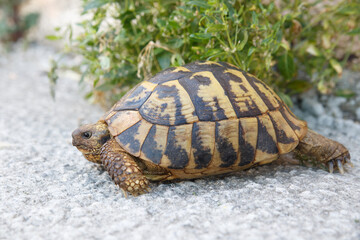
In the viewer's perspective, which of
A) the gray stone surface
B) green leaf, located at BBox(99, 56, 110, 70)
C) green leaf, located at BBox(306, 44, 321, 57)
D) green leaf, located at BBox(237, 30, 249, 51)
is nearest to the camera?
the gray stone surface

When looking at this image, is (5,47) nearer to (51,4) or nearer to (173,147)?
(51,4)

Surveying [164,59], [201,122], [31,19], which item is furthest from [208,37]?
[31,19]

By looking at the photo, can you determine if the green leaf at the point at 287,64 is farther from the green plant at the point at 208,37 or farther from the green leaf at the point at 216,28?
the green leaf at the point at 216,28

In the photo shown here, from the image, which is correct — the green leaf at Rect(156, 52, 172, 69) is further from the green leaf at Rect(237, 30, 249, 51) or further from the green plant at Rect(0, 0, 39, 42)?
the green plant at Rect(0, 0, 39, 42)

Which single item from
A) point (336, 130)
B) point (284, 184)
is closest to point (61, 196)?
point (284, 184)

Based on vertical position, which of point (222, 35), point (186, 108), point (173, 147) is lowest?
point (173, 147)

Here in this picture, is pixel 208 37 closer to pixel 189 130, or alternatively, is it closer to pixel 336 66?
pixel 189 130

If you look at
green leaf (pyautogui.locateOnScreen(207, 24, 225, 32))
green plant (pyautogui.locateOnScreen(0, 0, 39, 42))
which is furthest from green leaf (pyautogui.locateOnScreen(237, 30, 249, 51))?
green plant (pyautogui.locateOnScreen(0, 0, 39, 42))
